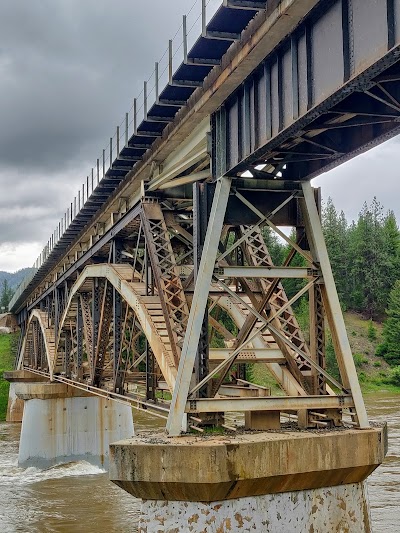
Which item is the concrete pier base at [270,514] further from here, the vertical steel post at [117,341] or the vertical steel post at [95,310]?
the vertical steel post at [95,310]

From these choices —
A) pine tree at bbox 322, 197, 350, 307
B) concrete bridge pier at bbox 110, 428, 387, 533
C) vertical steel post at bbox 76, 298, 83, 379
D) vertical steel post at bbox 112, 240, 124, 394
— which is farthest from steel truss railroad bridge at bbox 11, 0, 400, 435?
pine tree at bbox 322, 197, 350, 307

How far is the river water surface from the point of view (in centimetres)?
2294

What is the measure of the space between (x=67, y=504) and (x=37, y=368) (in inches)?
1051

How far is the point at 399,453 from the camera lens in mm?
30609

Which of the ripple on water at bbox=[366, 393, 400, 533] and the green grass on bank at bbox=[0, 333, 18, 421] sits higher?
the green grass on bank at bbox=[0, 333, 18, 421]

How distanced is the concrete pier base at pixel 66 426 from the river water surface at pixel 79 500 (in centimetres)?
95

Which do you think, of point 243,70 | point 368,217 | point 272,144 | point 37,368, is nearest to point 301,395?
point 272,144

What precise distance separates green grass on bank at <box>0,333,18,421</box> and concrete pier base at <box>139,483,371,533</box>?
185ft

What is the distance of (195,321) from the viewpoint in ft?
36.9

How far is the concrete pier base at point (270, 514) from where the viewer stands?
9.88 metres

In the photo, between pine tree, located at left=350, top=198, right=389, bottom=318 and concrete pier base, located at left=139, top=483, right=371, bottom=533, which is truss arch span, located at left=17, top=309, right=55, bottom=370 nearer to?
concrete pier base, located at left=139, top=483, right=371, bottom=533

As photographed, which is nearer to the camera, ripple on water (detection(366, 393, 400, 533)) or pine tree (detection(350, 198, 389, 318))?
ripple on water (detection(366, 393, 400, 533))

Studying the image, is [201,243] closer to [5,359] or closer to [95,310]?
[95,310]

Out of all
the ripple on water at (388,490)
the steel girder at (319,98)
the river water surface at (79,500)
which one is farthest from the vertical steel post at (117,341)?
the steel girder at (319,98)
